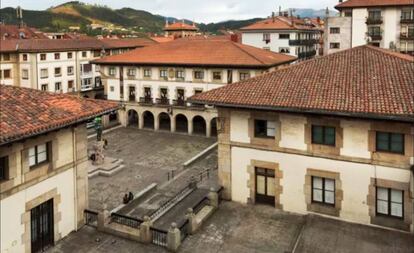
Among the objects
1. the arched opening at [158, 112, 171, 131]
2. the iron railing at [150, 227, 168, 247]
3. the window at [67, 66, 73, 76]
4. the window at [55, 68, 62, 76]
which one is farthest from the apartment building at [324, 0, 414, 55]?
the iron railing at [150, 227, 168, 247]

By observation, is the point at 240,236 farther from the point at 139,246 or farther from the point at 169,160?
the point at 169,160

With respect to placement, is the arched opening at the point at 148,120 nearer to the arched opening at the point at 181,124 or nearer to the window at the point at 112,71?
the arched opening at the point at 181,124

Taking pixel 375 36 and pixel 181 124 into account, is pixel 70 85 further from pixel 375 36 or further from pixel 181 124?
pixel 375 36

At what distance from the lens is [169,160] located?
45.8 m

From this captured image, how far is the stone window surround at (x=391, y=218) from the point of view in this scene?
66.1 ft

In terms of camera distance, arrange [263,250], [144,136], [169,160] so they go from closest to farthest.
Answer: [263,250], [169,160], [144,136]

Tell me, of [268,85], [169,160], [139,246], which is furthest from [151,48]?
[139,246]

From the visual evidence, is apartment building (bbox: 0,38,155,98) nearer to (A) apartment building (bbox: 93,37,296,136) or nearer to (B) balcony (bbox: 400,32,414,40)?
(A) apartment building (bbox: 93,37,296,136)

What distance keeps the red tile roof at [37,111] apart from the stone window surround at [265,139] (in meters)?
6.88

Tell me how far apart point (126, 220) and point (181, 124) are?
41.4 metres

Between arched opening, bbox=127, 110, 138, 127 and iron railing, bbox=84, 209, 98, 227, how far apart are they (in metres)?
41.2

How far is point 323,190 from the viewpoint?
22.1m

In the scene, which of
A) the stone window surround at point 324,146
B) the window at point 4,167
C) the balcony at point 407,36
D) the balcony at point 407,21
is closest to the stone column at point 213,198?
the stone window surround at point 324,146

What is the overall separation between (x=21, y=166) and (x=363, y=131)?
14.8 meters
